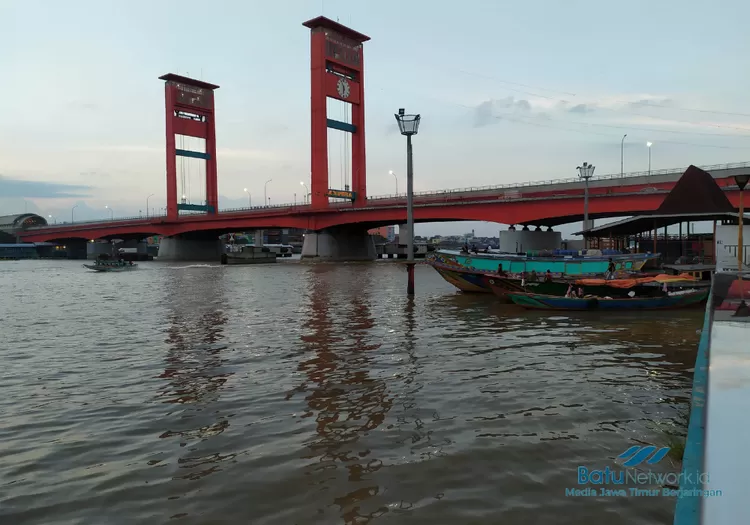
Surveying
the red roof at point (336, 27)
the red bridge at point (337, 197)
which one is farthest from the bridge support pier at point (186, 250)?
the red roof at point (336, 27)

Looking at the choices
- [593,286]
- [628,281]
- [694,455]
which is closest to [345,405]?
[694,455]

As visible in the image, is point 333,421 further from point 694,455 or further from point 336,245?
point 336,245

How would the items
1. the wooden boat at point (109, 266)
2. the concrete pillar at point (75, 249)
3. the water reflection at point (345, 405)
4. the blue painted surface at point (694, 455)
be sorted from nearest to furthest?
the blue painted surface at point (694, 455) → the water reflection at point (345, 405) → the wooden boat at point (109, 266) → the concrete pillar at point (75, 249)

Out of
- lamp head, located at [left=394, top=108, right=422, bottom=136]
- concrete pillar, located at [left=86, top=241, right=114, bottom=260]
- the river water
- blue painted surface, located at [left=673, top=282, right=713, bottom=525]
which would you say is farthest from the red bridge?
blue painted surface, located at [left=673, top=282, right=713, bottom=525]

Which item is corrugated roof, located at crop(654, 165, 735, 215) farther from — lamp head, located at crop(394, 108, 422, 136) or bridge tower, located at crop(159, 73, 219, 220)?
bridge tower, located at crop(159, 73, 219, 220)

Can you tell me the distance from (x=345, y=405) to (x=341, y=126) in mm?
77112

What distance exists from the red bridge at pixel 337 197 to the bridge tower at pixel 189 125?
0.63ft

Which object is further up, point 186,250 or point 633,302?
point 186,250

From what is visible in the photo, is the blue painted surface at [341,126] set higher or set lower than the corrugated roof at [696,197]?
higher

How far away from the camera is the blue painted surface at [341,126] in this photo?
3187 inches

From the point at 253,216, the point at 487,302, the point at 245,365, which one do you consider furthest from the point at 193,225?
the point at 245,365

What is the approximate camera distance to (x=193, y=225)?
9481 cm

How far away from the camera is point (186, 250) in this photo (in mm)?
102562

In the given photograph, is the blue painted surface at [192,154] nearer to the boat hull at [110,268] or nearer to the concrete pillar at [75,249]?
the boat hull at [110,268]
